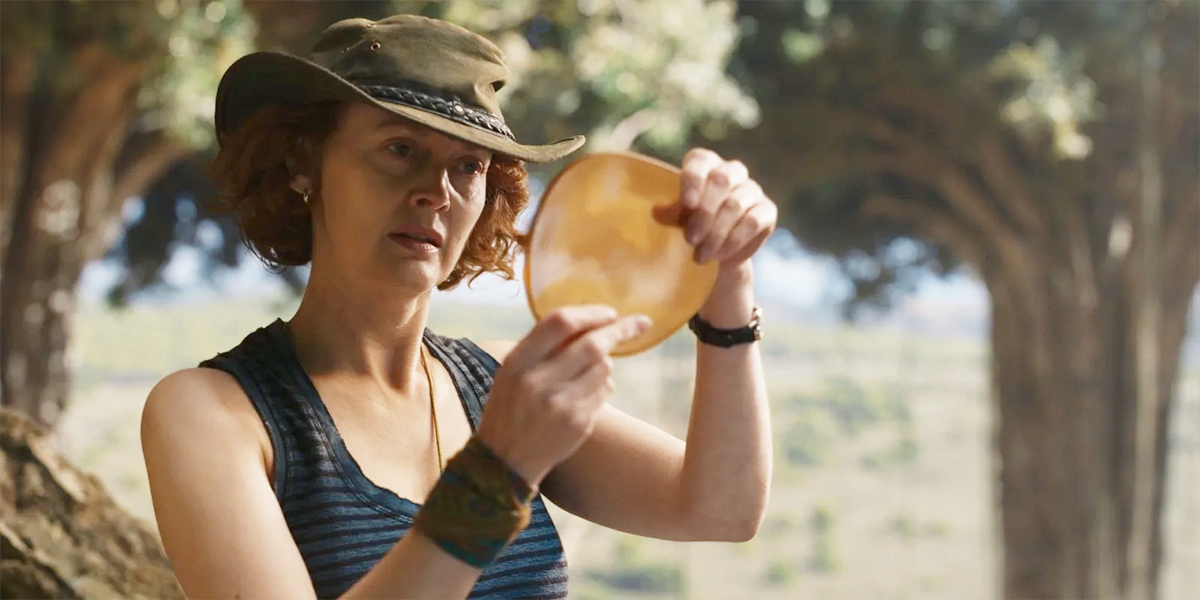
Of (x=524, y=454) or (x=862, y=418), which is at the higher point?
(x=862, y=418)

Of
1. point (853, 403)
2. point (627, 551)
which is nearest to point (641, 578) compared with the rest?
point (627, 551)

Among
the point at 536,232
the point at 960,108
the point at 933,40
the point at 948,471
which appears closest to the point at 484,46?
the point at 536,232

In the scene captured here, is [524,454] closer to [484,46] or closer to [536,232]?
[536,232]

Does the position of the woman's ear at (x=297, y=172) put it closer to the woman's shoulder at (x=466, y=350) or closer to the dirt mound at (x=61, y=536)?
the woman's shoulder at (x=466, y=350)

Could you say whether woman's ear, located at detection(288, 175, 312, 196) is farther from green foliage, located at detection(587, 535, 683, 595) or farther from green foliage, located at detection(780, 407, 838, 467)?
green foliage, located at detection(780, 407, 838, 467)

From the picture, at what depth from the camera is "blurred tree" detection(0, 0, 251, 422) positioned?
167 inches

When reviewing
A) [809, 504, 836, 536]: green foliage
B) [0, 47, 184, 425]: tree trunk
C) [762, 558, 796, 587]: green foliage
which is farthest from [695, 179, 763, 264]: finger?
[762, 558, 796, 587]: green foliage

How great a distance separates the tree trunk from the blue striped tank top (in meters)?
4.02

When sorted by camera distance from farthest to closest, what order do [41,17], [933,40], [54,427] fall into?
[933,40] < [54,427] < [41,17]

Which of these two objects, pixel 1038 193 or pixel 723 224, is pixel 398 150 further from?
pixel 1038 193

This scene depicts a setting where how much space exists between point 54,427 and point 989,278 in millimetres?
5679

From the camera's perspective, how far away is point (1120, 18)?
703cm

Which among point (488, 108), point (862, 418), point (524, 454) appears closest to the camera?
point (524, 454)

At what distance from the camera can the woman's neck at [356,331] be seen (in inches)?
43.3
